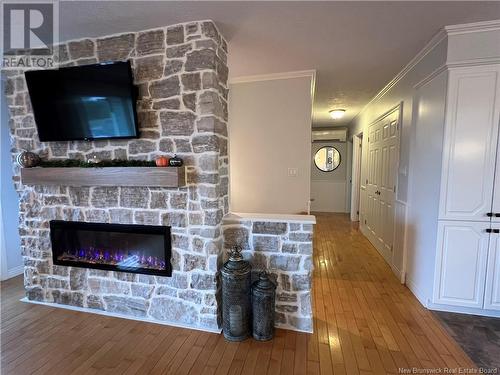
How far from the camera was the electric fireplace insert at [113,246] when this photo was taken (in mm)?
2195

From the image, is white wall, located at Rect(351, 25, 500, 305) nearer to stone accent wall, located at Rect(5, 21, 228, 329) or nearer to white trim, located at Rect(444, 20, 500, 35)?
white trim, located at Rect(444, 20, 500, 35)

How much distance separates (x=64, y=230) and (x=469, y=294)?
3.87 metres

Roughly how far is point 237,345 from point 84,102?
7.86 feet

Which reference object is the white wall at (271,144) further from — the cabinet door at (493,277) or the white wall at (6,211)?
the white wall at (6,211)

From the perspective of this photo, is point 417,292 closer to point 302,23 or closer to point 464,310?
point 464,310

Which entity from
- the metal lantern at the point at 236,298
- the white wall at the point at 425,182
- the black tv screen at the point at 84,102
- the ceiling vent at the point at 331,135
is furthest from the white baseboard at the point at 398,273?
the ceiling vent at the point at 331,135

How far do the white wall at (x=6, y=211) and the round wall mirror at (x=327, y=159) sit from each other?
6655 millimetres

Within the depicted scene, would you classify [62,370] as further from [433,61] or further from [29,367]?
[433,61]

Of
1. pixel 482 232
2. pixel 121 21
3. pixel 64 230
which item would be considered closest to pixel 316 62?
pixel 121 21

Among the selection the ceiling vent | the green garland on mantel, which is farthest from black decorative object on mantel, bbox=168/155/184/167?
the ceiling vent

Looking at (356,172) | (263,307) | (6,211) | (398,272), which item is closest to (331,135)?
(356,172)

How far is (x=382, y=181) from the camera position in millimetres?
3854

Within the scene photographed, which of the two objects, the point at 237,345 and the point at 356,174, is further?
the point at 356,174

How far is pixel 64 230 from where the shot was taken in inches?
95.4
